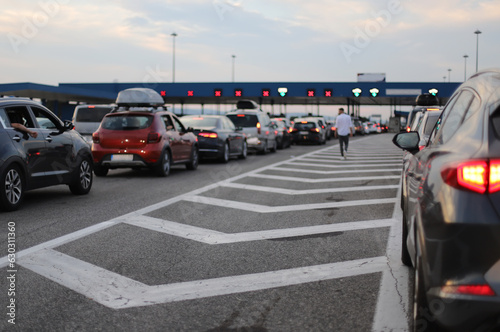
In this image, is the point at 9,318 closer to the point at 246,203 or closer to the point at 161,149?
the point at 246,203

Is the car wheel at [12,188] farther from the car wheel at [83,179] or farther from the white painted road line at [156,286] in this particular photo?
the white painted road line at [156,286]

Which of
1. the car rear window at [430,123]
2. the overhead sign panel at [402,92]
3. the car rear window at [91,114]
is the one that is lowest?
the car rear window at [430,123]

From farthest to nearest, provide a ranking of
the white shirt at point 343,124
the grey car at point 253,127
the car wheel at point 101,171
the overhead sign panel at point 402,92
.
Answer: the overhead sign panel at point 402,92 < the grey car at point 253,127 < the white shirt at point 343,124 < the car wheel at point 101,171

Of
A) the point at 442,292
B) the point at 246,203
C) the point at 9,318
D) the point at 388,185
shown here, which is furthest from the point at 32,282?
the point at 388,185

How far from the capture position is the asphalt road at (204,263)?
3.85 meters

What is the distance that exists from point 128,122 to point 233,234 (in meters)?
7.65

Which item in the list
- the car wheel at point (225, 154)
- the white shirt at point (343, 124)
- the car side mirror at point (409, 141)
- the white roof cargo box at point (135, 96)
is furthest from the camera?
the white roof cargo box at point (135, 96)

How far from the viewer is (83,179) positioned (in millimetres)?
10289

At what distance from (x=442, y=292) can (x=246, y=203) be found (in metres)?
6.72

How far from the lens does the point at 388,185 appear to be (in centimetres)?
1216

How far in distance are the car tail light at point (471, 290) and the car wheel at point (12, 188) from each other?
673 cm

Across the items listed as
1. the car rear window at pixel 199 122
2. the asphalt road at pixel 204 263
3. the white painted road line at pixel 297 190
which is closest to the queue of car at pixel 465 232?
the asphalt road at pixel 204 263

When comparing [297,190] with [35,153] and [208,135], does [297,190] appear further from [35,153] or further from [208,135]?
[208,135]

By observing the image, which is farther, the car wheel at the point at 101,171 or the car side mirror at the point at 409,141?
the car wheel at the point at 101,171
